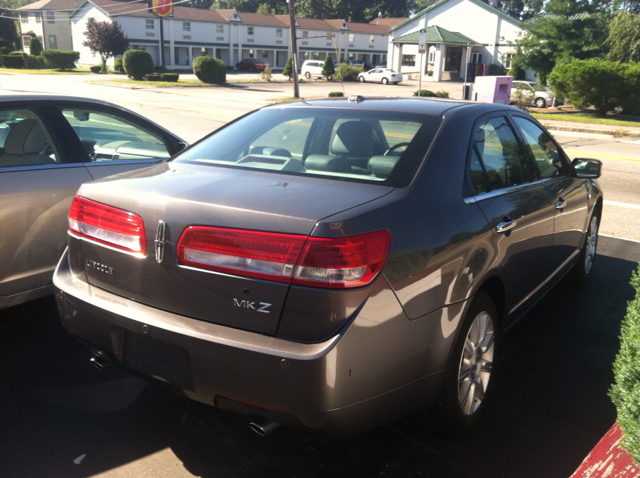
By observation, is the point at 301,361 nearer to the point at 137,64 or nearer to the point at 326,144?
the point at 326,144

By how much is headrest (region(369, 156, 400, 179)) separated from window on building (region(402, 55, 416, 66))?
220ft

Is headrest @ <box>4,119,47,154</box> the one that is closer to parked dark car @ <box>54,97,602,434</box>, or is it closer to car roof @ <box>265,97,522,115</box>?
parked dark car @ <box>54,97,602,434</box>

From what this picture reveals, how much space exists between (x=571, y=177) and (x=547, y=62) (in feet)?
112

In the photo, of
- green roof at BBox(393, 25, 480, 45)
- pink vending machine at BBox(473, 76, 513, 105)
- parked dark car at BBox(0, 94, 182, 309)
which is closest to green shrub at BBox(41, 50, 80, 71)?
green roof at BBox(393, 25, 480, 45)

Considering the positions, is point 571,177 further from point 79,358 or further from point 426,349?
point 79,358

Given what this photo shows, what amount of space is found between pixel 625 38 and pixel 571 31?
3.59 metres

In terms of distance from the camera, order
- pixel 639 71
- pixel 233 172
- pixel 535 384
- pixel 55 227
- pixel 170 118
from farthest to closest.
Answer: pixel 639 71
pixel 170 118
pixel 55 227
pixel 535 384
pixel 233 172

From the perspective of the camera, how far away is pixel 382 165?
311cm

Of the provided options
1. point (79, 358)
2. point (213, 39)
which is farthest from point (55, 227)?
point (213, 39)

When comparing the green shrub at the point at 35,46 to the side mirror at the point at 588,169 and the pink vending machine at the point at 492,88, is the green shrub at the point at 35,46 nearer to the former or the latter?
the pink vending machine at the point at 492,88

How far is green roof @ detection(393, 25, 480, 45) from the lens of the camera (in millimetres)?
60969

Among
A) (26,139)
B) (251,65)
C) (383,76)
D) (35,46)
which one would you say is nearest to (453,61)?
(383,76)

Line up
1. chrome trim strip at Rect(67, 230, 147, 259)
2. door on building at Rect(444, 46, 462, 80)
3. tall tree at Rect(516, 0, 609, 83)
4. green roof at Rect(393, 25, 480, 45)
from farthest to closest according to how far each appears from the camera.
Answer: door on building at Rect(444, 46, 462, 80) < green roof at Rect(393, 25, 480, 45) < tall tree at Rect(516, 0, 609, 83) < chrome trim strip at Rect(67, 230, 147, 259)

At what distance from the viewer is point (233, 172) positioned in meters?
3.09
